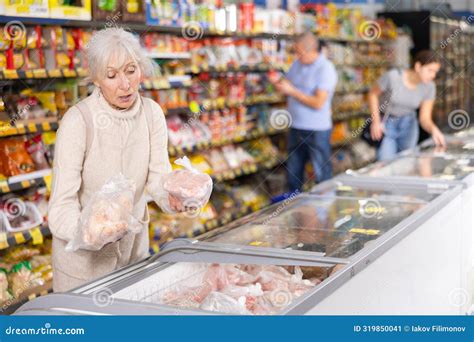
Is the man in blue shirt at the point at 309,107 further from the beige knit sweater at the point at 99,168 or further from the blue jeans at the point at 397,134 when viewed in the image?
the beige knit sweater at the point at 99,168

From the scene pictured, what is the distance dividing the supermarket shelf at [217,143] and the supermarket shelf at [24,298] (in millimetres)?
1728

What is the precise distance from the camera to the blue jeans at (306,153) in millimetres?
6793

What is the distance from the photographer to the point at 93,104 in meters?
2.65

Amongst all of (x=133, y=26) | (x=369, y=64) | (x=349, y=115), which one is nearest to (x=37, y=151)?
(x=133, y=26)

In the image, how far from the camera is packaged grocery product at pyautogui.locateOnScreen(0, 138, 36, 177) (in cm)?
462

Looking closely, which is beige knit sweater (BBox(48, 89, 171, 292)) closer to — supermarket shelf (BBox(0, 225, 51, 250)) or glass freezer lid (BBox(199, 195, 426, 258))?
glass freezer lid (BBox(199, 195, 426, 258))

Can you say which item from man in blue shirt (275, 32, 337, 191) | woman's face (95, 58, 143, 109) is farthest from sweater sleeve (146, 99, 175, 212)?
man in blue shirt (275, 32, 337, 191)

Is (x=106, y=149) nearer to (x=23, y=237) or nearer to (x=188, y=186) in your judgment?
(x=188, y=186)

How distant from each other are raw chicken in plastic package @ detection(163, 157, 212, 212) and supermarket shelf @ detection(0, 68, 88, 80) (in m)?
2.22

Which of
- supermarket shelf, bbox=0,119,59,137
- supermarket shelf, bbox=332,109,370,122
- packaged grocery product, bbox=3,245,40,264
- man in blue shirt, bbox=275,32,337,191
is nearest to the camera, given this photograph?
supermarket shelf, bbox=0,119,59,137

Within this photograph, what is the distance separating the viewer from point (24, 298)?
15.2 ft

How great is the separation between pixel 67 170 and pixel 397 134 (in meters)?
4.05
